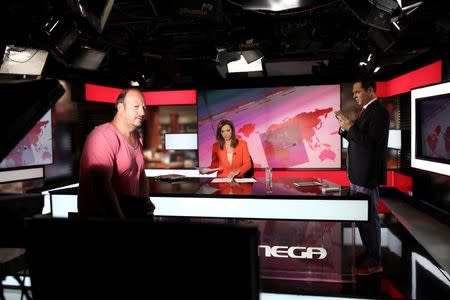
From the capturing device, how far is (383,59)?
17.6 feet

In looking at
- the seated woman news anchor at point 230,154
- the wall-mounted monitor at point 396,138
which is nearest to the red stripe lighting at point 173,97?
the seated woman news anchor at point 230,154

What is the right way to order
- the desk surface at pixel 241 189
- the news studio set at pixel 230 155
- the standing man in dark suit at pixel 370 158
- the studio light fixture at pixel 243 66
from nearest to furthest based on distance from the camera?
the news studio set at pixel 230 155 → the desk surface at pixel 241 189 → the standing man in dark suit at pixel 370 158 → the studio light fixture at pixel 243 66

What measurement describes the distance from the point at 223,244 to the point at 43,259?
0.38 metres

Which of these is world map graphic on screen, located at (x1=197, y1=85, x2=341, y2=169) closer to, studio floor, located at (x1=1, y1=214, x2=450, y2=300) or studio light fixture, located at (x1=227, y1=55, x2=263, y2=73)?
studio light fixture, located at (x1=227, y1=55, x2=263, y2=73)

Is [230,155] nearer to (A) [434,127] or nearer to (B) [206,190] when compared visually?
(B) [206,190]

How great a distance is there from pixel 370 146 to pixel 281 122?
4.20 metres

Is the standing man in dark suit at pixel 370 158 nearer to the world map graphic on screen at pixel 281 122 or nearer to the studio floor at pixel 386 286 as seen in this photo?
the studio floor at pixel 386 286

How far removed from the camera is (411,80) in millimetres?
5922

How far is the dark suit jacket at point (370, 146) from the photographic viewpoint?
3.07 meters

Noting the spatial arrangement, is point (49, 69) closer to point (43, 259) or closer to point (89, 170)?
point (89, 170)

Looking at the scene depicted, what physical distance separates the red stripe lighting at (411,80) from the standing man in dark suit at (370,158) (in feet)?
8.18

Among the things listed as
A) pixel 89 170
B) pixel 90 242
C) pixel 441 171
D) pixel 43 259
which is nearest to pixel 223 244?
pixel 90 242

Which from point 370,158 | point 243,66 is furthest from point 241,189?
point 243,66

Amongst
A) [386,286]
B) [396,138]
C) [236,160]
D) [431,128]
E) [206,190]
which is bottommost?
[386,286]
